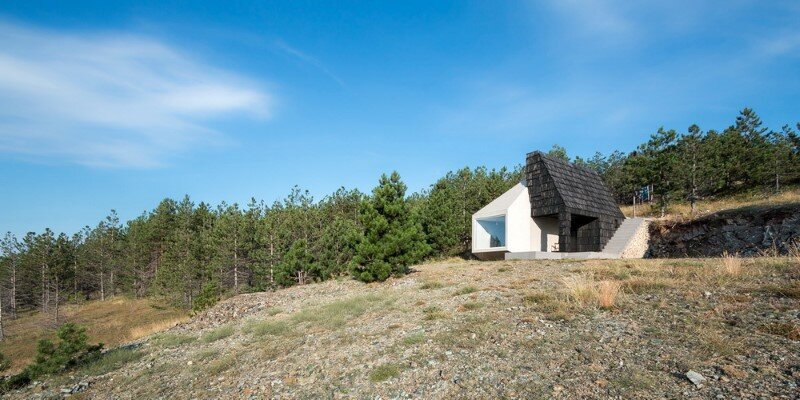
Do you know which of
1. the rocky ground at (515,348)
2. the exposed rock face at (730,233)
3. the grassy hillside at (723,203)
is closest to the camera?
the rocky ground at (515,348)

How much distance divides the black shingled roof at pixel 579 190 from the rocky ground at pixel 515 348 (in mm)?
13683

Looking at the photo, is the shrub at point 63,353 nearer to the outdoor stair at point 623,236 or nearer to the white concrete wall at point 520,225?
the white concrete wall at point 520,225

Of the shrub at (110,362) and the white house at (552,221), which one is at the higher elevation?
the white house at (552,221)

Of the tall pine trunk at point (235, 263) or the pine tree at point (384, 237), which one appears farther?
the tall pine trunk at point (235, 263)

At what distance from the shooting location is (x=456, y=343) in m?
7.56

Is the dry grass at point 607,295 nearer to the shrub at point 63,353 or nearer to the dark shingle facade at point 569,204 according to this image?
the shrub at point 63,353

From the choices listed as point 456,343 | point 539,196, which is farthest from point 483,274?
point 539,196

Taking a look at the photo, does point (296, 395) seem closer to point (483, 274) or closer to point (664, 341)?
point (664, 341)

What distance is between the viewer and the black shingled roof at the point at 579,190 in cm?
2643

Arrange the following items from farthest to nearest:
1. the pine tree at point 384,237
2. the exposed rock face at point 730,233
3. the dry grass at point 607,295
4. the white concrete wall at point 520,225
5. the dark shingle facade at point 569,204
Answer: the white concrete wall at point 520,225
the dark shingle facade at point 569,204
the exposed rock face at point 730,233
the pine tree at point 384,237
the dry grass at point 607,295

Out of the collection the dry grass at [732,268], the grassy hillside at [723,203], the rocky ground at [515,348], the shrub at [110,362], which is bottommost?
the shrub at [110,362]

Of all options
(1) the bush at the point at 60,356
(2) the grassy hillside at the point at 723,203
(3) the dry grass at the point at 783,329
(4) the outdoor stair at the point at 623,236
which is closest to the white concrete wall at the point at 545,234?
(4) the outdoor stair at the point at 623,236

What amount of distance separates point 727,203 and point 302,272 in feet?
137

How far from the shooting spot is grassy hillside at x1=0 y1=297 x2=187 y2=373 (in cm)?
3219
